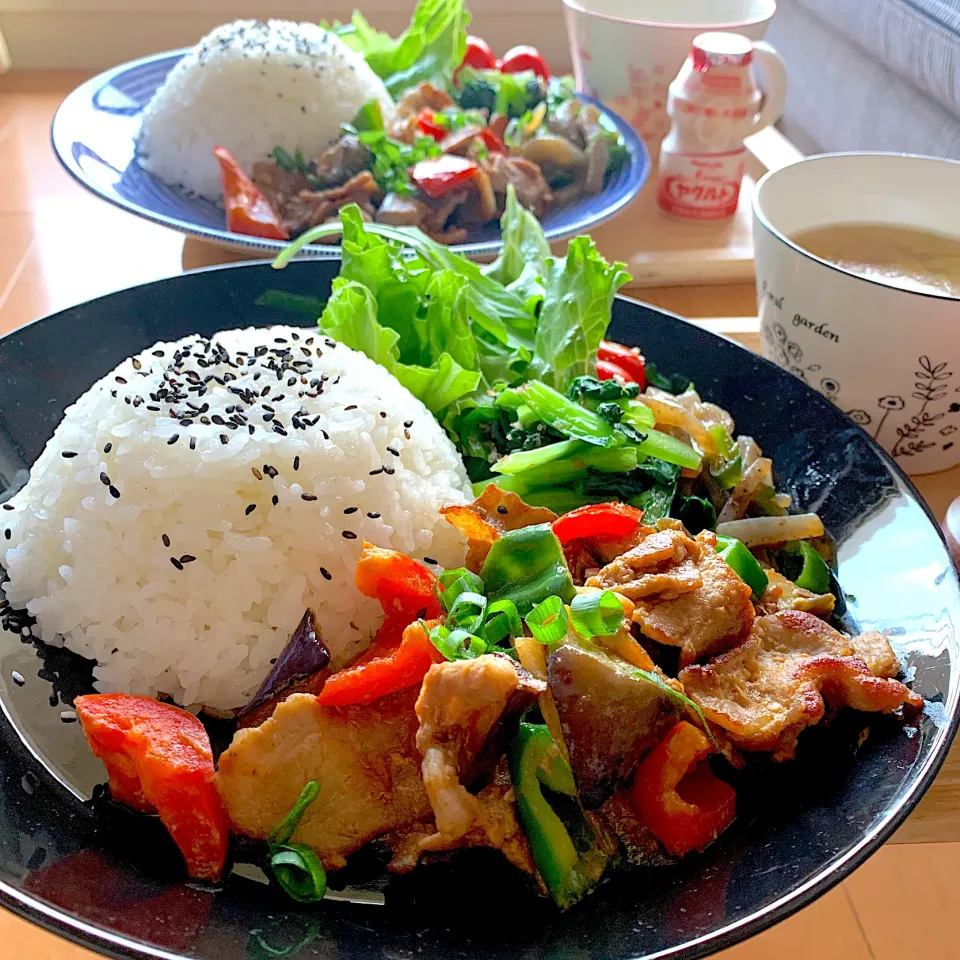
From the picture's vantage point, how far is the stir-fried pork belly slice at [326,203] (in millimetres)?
2705

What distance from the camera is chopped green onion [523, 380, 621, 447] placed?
1.63m

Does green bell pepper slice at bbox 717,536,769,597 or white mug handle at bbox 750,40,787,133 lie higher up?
white mug handle at bbox 750,40,787,133

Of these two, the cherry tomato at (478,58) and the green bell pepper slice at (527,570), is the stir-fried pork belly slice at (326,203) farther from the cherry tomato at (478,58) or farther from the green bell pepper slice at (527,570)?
the green bell pepper slice at (527,570)

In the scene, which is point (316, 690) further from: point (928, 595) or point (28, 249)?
point (28, 249)

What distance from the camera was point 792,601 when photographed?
1435mm

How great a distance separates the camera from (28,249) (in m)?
2.89

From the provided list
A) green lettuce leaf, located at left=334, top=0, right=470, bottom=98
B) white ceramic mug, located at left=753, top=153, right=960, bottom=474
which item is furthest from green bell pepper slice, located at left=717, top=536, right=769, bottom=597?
green lettuce leaf, located at left=334, top=0, right=470, bottom=98

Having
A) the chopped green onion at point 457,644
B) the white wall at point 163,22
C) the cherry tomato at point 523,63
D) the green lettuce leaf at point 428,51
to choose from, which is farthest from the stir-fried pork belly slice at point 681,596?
the white wall at point 163,22

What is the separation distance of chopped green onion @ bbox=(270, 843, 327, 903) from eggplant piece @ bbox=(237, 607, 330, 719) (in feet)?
0.73

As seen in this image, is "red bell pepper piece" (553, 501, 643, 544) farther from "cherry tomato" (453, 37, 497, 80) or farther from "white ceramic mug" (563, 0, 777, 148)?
"cherry tomato" (453, 37, 497, 80)

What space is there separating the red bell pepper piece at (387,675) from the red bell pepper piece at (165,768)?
0.18 meters

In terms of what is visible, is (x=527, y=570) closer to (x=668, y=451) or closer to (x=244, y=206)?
(x=668, y=451)

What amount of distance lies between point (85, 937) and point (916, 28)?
12.7 feet

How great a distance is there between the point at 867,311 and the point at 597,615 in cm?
98
